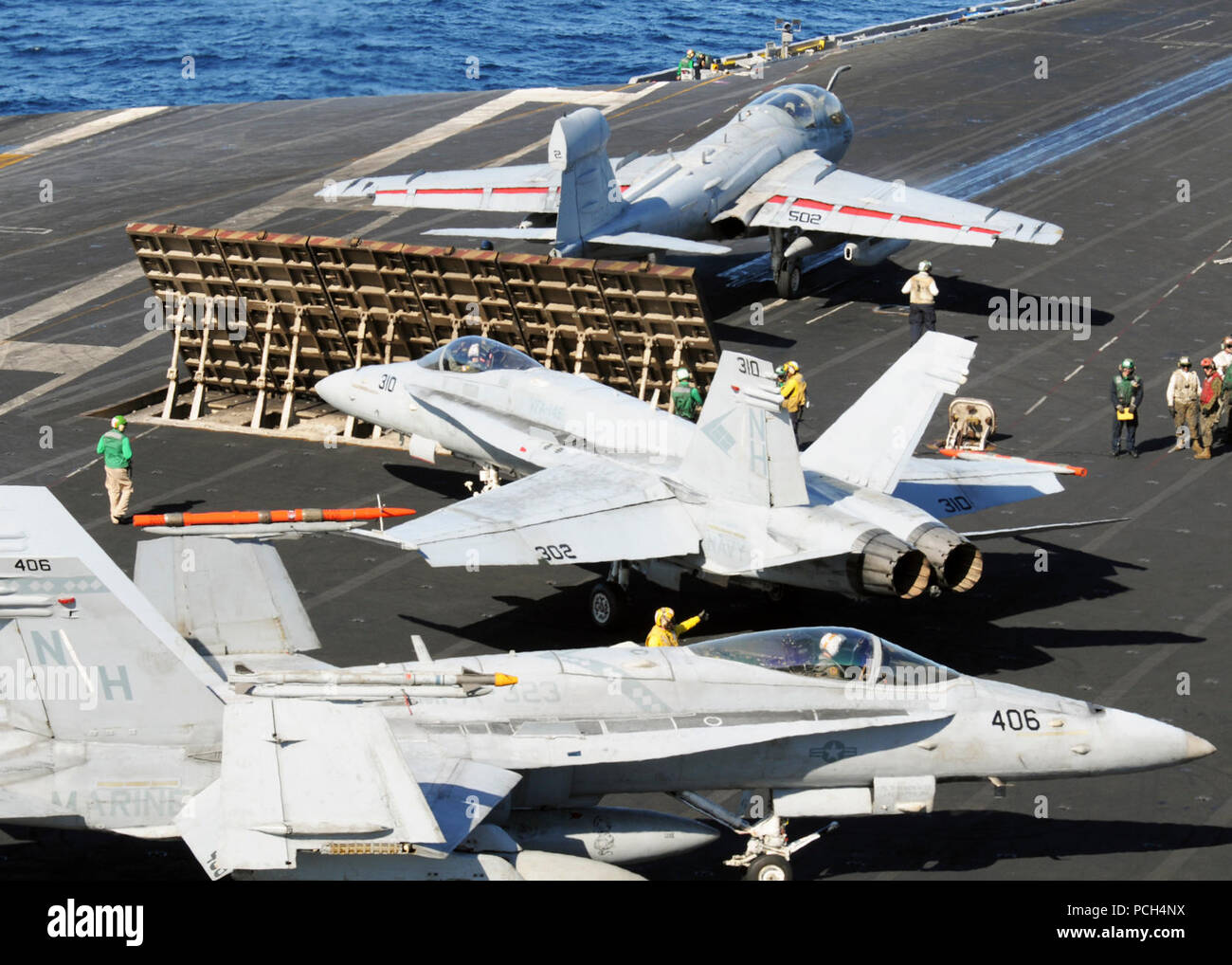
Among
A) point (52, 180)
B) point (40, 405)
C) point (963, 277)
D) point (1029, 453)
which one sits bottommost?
point (1029, 453)

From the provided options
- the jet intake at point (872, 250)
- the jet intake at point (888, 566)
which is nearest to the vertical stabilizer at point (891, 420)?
the jet intake at point (888, 566)

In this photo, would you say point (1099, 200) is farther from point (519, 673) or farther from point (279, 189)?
point (519, 673)

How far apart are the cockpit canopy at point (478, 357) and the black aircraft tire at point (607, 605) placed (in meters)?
4.88

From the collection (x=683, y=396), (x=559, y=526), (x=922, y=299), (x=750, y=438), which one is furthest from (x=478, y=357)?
(x=922, y=299)

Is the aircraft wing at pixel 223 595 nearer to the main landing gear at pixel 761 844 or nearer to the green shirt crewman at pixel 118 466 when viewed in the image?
the main landing gear at pixel 761 844

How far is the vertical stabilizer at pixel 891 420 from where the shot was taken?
24078 millimetres

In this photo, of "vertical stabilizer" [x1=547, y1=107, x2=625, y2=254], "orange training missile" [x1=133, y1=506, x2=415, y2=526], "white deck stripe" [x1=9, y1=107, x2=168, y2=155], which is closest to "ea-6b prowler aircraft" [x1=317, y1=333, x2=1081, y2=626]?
"orange training missile" [x1=133, y1=506, x2=415, y2=526]

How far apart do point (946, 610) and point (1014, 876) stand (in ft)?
24.8

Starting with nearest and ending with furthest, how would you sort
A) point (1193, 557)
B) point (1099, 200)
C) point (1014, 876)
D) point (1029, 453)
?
point (1014, 876) < point (1193, 557) < point (1029, 453) < point (1099, 200)

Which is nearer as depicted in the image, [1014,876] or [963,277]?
[1014,876]

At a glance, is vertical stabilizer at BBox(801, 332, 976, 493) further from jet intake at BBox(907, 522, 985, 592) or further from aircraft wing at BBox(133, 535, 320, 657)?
aircraft wing at BBox(133, 535, 320, 657)
